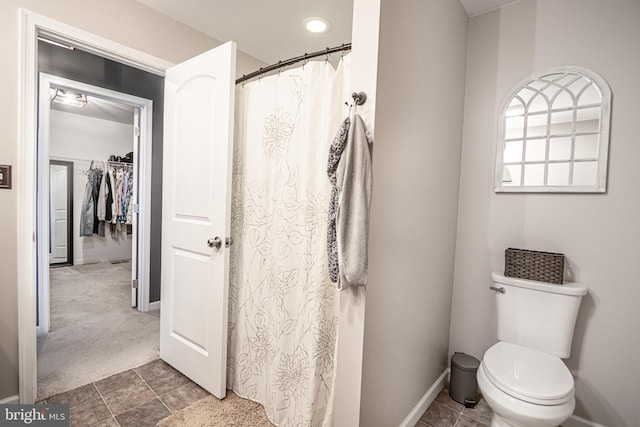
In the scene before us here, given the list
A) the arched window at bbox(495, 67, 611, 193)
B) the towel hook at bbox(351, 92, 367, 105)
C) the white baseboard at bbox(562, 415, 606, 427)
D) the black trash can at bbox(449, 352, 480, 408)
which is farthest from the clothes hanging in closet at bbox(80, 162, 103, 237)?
the white baseboard at bbox(562, 415, 606, 427)

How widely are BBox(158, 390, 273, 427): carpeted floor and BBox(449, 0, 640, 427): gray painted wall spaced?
149cm

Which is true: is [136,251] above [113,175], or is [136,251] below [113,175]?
below

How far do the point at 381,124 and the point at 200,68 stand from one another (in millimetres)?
1337

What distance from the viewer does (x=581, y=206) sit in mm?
1659

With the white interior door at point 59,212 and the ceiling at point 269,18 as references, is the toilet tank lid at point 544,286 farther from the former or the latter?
the white interior door at point 59,212

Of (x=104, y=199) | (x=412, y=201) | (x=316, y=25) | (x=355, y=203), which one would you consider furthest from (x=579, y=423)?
(x=104, y=199)

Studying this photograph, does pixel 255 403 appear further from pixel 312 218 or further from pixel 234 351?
pixel 312 218

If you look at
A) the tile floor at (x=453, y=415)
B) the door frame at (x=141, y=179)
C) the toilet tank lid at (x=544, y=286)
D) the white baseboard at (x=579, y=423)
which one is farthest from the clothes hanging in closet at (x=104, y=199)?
A: the white baseboard at (x=579, y=423)

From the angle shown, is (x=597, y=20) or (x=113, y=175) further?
(x=113, y=175)

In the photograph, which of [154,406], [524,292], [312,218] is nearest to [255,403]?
[154,406]

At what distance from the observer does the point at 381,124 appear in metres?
1.22

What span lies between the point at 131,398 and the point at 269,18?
265 centimetres

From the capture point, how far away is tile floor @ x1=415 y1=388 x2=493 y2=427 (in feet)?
5.59

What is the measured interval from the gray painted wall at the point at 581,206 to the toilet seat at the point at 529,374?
1.23ft
